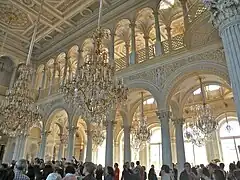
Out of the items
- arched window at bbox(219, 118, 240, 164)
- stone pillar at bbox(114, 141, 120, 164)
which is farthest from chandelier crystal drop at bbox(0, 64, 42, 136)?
arched window at bbox(219, 118, 240, 164)

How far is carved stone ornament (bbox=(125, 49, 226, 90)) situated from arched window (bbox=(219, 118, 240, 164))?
7374 mm

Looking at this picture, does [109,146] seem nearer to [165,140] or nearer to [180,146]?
[165,140]

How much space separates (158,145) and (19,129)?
10458mm

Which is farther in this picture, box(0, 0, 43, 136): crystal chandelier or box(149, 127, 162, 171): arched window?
box(149, 127, 162, 171): arched window

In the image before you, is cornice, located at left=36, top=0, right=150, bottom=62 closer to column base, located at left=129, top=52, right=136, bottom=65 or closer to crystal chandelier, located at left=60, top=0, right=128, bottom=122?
column base, located at left=129, top=52, right=136, bottom=65

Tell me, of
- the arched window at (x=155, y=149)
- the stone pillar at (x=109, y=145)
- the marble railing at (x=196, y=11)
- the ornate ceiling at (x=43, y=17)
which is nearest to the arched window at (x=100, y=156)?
the arched window at (x=155, y=149)

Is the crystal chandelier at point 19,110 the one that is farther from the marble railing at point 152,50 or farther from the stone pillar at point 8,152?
the stone pillar at point 8,152

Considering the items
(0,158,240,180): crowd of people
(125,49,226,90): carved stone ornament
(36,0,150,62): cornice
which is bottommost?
(0,158,240,180): crowd of people

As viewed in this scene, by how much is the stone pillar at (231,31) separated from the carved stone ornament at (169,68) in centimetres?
408

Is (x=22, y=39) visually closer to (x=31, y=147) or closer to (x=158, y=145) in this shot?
(x=31, y=147)

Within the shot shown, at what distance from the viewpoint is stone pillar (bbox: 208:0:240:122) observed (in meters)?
3.47

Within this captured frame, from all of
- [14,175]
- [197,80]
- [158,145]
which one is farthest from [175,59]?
[158,145]

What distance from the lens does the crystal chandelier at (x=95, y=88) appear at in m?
5.95

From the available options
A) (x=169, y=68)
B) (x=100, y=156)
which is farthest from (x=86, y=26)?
(x=100, y=156)
